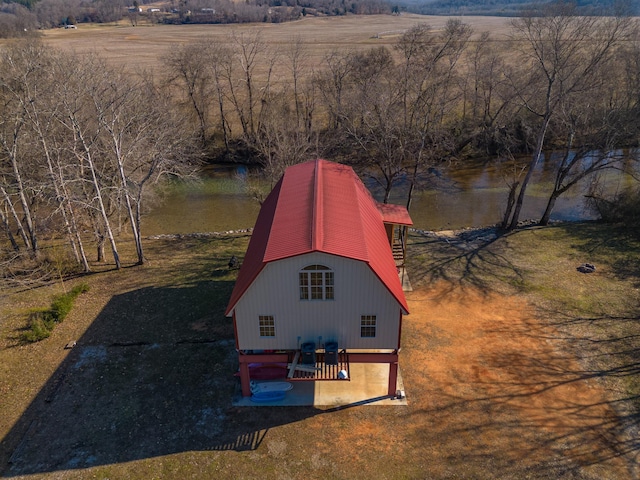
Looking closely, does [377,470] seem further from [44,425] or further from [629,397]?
[44,425]

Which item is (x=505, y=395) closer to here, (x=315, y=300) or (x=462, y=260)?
(x=315, y=300)

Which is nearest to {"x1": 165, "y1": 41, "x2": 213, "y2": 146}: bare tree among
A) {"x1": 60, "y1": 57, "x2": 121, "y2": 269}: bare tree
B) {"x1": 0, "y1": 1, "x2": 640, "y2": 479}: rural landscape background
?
{"x1": 0, "y1": 1, "x2": 640, "y2": 479}: rural landscape background

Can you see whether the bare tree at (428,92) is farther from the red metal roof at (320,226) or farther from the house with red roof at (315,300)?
the house with red roof at (315,300)

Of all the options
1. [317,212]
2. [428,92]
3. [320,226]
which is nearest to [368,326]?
[320,226]

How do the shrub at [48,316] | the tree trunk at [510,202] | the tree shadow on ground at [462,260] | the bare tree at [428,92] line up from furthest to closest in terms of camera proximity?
the bare tree at [428,92] < the tree trunk at [510,202] < the tree shadow on ground at [462,260] < the shrub at [48,316]

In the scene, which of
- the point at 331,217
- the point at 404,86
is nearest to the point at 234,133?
the point at 404,86

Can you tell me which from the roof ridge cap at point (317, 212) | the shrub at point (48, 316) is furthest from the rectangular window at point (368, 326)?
the shrub at point (48, 316)
